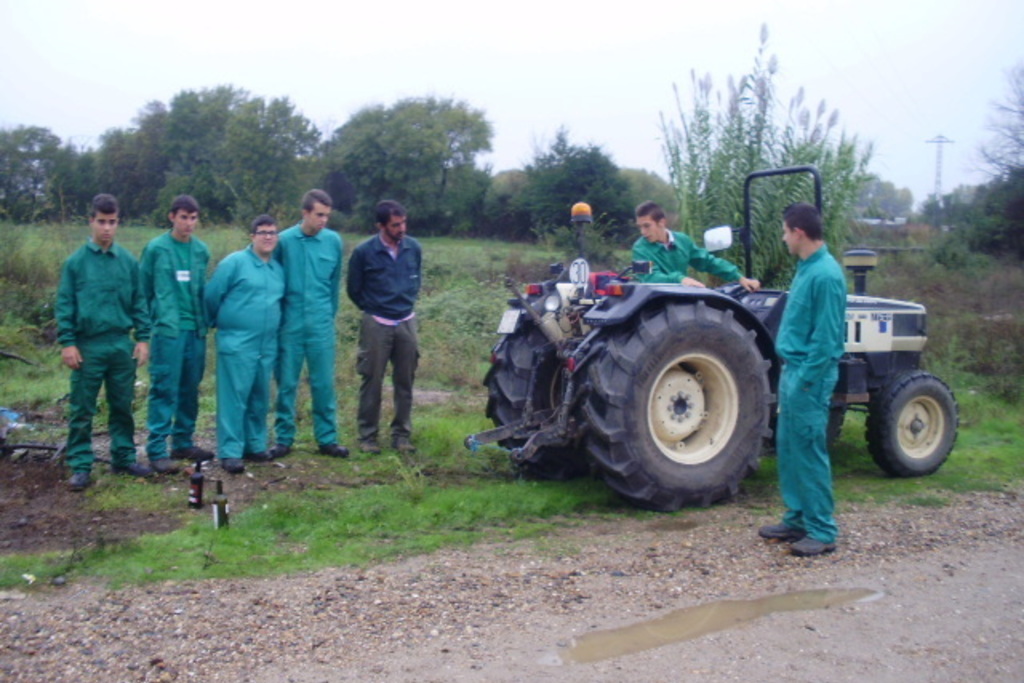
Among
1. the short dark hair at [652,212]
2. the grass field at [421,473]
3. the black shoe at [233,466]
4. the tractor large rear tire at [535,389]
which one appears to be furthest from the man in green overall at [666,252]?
the black shoe at [233,466]

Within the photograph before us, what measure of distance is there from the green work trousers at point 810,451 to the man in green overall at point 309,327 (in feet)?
11.1

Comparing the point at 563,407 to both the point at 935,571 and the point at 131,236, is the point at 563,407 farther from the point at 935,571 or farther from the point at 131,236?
the point at 131,236


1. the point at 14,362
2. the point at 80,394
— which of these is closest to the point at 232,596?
the point at 80,394

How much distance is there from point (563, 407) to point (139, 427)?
170 inches

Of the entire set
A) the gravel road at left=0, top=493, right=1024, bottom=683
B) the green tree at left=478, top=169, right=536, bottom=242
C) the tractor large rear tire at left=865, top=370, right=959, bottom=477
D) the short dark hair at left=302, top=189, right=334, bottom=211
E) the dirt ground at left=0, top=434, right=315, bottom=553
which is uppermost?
the green tree at left=478, top=169, right=536, bottom=242

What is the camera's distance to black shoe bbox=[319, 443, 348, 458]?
24.3 feet

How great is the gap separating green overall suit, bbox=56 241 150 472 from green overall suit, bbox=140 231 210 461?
231 mm

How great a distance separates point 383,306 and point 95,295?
6.58 ft

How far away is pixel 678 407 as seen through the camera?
634 centimetres

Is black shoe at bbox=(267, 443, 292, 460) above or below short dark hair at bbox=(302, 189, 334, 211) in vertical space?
below

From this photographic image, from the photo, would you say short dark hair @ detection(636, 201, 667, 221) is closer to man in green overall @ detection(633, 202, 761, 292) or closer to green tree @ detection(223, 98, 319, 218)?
man in green overall @ detection(633, 202, 761, 292)

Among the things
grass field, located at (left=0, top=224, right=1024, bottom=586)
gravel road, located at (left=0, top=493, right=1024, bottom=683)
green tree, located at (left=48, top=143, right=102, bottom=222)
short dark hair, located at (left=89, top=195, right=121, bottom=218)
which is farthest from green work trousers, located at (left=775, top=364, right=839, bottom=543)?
green tree, located at (left=48, top=143, right=102, bottom=222)

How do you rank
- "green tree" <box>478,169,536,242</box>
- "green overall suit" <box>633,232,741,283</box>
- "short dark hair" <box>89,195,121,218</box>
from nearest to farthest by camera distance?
"short dark hair" <box>89,195,121,218</box>, "green overall suit" <box>633,232,741,283</box>, "green tree" <box>478,169,536,242</box>

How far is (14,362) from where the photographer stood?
1163 cm
